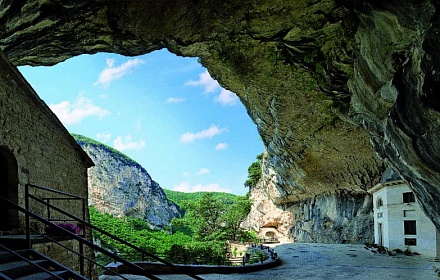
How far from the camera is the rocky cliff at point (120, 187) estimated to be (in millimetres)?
58219

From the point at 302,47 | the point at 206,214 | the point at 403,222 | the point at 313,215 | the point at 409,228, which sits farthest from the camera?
the point at 313,215

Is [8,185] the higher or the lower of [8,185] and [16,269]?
the higher

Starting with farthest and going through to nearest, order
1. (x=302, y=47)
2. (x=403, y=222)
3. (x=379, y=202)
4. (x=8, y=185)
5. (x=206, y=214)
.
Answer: (x=206, y=214), (x=379, y=202), (x=403, y=222), (x=302, y=47), (x=8, y=185)

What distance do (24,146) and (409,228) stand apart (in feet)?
64.7

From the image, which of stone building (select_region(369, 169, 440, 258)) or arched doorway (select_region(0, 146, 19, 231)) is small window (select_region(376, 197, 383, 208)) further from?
arched doorway (select_region(0, 146, 19, 231))

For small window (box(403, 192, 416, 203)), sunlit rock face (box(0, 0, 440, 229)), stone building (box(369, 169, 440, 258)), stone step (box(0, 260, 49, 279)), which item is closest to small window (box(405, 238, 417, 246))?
stone building (box(369, 169, 440, 258))

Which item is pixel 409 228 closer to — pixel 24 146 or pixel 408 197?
pixel 408 197

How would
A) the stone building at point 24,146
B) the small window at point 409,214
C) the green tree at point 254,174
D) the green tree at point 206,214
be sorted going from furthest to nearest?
the green tree at point 254,174, the green tree at point 206,214, the small window at point 409,214, the stone building at point 24,146

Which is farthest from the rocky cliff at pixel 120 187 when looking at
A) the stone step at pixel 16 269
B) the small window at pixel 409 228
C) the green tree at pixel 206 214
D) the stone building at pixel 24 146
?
the stone step at pixel 16 269

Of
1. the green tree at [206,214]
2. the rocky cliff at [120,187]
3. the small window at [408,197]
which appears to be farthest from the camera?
the rocky cliff at [120,187]

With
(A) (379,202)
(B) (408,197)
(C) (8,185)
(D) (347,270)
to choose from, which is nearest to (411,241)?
(B) (408,197)

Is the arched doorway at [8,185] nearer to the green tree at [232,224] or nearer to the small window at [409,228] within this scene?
the small window at [409,228]

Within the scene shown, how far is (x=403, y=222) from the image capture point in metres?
19.1

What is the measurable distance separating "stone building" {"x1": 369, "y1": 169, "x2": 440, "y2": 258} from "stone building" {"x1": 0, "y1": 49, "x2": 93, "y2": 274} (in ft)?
56.9
